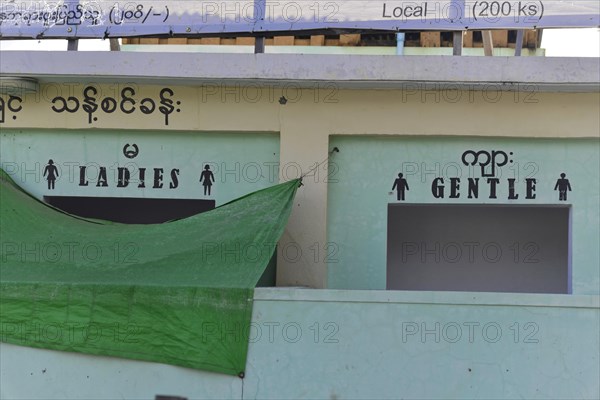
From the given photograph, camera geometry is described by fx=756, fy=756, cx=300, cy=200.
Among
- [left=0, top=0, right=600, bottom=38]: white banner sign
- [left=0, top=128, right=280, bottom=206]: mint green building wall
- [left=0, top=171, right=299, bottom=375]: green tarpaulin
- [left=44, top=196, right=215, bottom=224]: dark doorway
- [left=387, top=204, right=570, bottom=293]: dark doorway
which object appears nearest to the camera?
[left=0, top=171, right=299, bottom=375]: green tarpaulin

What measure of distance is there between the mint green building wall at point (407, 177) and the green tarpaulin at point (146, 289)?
1040mm

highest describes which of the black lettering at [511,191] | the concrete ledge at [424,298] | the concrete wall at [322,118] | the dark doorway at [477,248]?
the concrete wall at [322,118]

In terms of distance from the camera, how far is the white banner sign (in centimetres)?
702

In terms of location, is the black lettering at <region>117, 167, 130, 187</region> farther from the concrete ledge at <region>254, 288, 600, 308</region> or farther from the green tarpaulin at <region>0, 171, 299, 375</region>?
the concrete ledge at <region>254, 288, 600, 308</region>

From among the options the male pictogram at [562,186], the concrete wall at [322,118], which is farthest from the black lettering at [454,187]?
the male pictogram at [562,186]

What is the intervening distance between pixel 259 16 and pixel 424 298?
306 cm

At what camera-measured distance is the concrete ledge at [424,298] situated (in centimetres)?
628

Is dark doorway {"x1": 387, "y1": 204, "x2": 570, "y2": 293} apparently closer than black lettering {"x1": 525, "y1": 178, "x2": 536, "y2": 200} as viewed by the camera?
No

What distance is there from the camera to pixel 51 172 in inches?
298

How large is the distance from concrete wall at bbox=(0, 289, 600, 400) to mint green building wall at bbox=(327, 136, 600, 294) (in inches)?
44.1

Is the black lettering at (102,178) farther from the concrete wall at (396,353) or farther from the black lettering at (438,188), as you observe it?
→ the black lettering at (438,188)

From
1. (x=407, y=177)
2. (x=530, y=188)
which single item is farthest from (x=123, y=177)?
(x=530, y=188)

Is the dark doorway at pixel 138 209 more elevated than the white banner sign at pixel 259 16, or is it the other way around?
the white banner sign at pixel 259 16

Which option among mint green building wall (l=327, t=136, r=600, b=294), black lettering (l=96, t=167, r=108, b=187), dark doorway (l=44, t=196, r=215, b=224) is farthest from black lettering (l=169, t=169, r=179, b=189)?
dark doorway (l=44, t=196, r=215, b=224)
